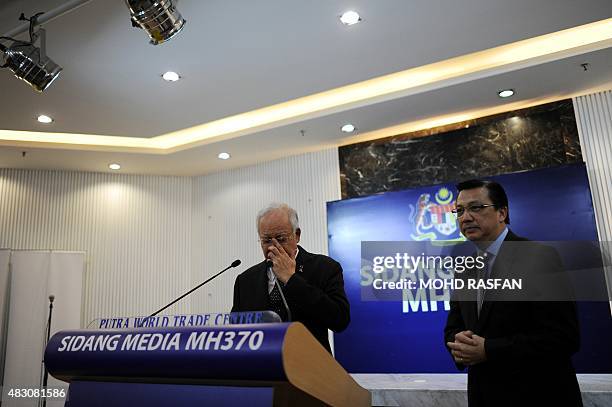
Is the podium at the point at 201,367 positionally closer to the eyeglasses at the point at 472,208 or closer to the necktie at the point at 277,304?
the necktie at the point at 277,304

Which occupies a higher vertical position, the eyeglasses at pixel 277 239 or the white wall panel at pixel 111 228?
the white wall panel at pixel 111 228

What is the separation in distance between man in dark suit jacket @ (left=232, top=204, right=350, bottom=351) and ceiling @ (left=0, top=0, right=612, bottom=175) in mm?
1980

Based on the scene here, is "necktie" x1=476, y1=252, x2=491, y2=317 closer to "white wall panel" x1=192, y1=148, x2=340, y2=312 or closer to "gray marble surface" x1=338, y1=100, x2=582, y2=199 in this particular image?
"gray marble surface" x1=338, y1=100, x2=582, y2=199

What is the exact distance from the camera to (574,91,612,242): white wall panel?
459 centimetres

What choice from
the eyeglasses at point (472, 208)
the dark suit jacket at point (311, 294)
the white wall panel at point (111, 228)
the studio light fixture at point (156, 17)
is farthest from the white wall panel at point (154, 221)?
the eyeglasses at point (472, 208)

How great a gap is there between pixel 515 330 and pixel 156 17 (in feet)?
8.20

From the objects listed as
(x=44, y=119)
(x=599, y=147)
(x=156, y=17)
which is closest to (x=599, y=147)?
(x=599, y=147)

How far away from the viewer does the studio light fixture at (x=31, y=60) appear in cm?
318

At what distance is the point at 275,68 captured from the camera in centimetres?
434

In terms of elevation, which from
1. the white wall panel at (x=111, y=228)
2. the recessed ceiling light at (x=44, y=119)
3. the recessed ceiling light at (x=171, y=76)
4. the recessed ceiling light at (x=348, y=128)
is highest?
the recessed ceiling light at (x=171, y=76)

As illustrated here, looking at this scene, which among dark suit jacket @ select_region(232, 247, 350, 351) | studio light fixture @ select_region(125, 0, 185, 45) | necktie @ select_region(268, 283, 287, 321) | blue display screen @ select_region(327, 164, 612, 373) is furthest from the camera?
blue display screen @ select_region(327, 164, 612, 373)

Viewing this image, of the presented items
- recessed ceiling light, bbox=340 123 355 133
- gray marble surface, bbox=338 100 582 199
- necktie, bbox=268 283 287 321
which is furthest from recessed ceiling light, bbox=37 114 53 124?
necktie, bbox=268 283 287 321

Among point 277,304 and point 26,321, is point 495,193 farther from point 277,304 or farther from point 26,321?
point 26,321

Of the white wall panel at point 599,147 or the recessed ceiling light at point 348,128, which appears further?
the recessed ceiling light at point 348,128
